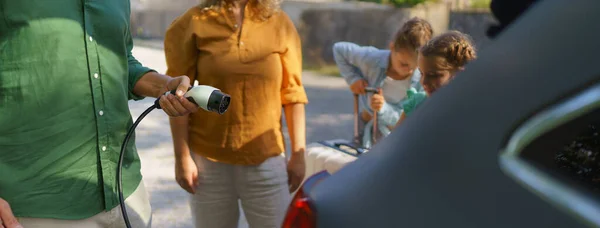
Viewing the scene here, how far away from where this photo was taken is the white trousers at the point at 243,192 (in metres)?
3.10

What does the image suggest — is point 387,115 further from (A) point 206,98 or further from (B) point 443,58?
(A) point 206,98

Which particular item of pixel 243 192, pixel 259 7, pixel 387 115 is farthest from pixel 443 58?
pixel 387 115

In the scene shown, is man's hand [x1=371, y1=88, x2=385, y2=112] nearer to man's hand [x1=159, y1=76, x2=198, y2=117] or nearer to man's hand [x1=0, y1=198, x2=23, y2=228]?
man's hand [x1=159, y1=76, x2=198, y2=117]

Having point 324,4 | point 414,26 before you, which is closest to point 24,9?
point 414,26

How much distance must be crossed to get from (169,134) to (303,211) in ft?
20.7

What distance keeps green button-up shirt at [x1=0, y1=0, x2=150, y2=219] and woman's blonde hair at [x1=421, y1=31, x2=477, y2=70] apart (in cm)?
138

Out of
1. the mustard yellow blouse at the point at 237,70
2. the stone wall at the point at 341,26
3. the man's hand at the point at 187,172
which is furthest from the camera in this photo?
the stone wall at the point at 341,26

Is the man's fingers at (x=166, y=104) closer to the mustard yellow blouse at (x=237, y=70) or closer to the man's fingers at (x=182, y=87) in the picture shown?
the man's fingers at (x=182, y=87)

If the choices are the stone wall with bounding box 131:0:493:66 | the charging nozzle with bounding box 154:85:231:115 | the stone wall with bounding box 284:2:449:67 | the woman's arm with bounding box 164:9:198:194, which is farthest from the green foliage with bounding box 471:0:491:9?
the charging nozzle with bounding box 154:85:231:115

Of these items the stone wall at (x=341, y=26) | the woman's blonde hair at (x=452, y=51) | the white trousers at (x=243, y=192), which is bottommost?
the stone wall at (x=341, y=26)

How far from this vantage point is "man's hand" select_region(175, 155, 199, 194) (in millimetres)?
3084

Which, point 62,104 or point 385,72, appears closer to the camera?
point 62,104

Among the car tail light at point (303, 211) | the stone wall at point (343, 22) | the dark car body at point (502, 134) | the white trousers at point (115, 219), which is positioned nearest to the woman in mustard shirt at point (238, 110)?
the white trousers at point (115, 219)

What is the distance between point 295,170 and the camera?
3238 mm
